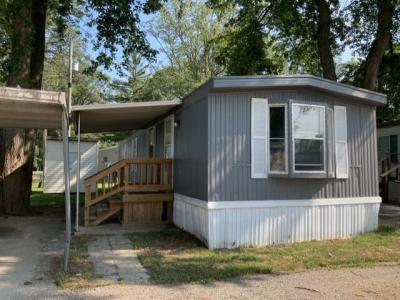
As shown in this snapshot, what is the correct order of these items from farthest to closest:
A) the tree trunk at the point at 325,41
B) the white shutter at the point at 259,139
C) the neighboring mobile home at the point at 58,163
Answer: the neighboring mobile home at the point at 58,163 → the tree trunk at the point at 325,41 → the white shutter at the point at 259,139

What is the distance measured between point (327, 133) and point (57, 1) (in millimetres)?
10245

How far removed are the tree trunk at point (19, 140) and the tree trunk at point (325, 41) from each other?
29.8 feet

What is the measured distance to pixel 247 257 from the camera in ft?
21.9

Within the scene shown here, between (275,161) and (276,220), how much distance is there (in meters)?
1.12

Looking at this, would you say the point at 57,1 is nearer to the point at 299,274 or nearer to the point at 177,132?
the point at 177,132

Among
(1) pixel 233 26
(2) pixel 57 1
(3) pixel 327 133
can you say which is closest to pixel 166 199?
(3) pixel 327 133

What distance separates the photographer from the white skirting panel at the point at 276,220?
7.57m

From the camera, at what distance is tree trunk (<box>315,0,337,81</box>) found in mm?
13633

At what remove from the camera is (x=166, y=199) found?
10.0 m

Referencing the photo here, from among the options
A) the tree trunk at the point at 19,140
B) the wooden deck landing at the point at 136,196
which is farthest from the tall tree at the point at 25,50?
the wooden deck landing at the point at 136,196

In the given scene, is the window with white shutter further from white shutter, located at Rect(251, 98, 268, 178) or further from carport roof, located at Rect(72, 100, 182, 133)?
carport roof, located at Rect(72, 100, 182, 133)

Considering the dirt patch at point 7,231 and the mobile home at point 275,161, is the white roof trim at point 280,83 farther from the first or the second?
the dirt patch at point 7,231

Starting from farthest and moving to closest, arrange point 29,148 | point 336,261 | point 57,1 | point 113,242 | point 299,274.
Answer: point 57,1 → point 29,148 → point 113,242 → point 336,261 → point 299,274

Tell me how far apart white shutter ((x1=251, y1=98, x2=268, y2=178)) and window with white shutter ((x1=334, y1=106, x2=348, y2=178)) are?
161 cm
